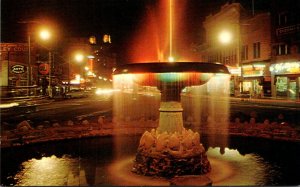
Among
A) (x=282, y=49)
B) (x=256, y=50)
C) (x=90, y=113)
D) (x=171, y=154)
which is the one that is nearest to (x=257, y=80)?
(x=256, y=50)

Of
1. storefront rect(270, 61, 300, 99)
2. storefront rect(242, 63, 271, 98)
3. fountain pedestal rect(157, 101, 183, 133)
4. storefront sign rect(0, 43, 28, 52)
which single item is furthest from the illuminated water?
storefront sign rect(0, 43, 28, 52)

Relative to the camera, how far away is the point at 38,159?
1068cm

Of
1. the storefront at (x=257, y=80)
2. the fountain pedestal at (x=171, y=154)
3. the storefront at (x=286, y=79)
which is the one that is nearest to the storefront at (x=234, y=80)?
the storefront at (x=257, y=80)

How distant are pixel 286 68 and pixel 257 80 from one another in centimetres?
727

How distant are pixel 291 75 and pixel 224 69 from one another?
35529mm

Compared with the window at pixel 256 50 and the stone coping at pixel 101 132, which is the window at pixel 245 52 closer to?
the window at pixel 256 50

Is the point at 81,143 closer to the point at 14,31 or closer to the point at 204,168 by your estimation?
the point at 204,168

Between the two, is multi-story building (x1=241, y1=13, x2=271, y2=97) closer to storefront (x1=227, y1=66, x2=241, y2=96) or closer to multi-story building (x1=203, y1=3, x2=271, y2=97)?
multi-story building (x1=203, y1=3, x2=271, y2=97)

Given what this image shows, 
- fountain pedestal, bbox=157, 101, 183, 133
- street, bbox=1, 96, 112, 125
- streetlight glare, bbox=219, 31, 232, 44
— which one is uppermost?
streetlight glare, bbox=219, 31, 232, 44

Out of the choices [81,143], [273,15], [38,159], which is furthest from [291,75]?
[38,159]

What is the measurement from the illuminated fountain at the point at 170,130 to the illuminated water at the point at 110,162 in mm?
519

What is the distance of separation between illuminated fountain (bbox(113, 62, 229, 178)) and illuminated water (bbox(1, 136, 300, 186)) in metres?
0.52

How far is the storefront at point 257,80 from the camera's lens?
4646cm

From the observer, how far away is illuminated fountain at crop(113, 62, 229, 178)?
862 cm
